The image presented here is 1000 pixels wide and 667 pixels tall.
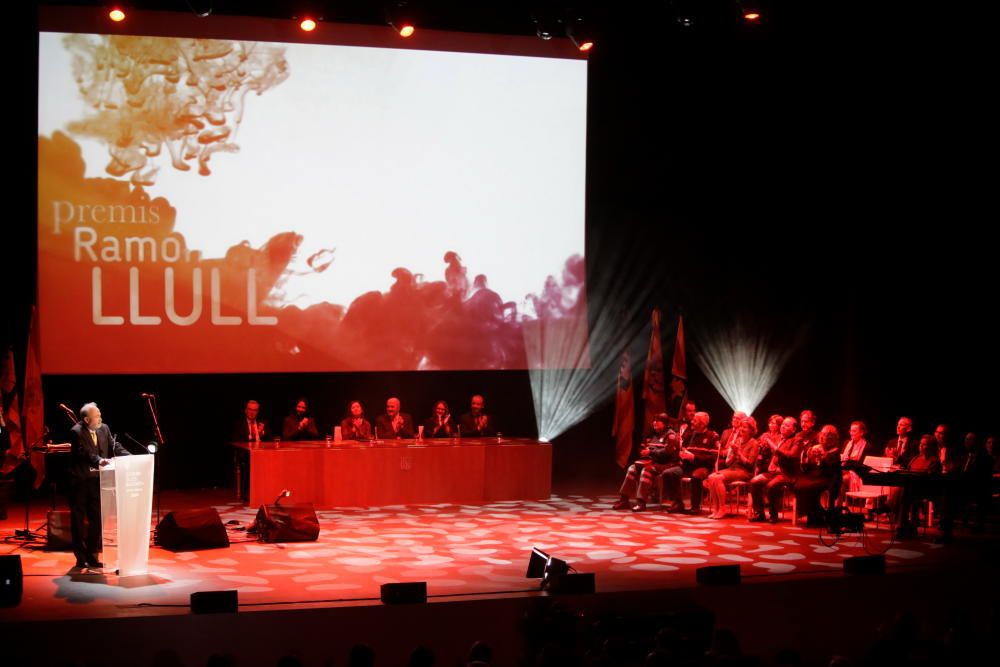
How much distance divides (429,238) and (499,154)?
1.15 metres

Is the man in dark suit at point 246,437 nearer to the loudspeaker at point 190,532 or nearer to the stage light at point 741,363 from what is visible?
the loudspeaker at point 190,532

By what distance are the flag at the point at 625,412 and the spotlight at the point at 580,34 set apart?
334 cm

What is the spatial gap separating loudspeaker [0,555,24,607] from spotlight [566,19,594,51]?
683 centimetres

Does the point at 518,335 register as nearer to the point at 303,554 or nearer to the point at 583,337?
the point at 583,337

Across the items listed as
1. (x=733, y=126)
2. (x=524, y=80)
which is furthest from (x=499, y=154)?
(x=733, y=126)

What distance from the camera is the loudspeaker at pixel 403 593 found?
21.2 ft

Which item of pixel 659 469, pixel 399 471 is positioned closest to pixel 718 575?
pixel 659 469

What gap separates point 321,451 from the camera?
34.2ft

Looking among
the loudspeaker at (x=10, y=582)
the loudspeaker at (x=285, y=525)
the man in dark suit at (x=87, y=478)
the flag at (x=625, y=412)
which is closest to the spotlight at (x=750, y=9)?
the flag at (x=625, y=412)

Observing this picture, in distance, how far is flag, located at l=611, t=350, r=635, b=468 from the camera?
11828 mm

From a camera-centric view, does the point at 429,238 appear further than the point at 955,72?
Yes

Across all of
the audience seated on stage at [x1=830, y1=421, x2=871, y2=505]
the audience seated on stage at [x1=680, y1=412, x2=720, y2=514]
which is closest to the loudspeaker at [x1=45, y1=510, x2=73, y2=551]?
the audience seated on stage at [x1=680, y1=412, x2=720, y2=514]

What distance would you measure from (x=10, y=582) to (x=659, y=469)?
5961 mm

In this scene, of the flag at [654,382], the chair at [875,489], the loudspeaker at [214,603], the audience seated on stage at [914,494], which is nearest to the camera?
the loudspeaker at [214,603]
